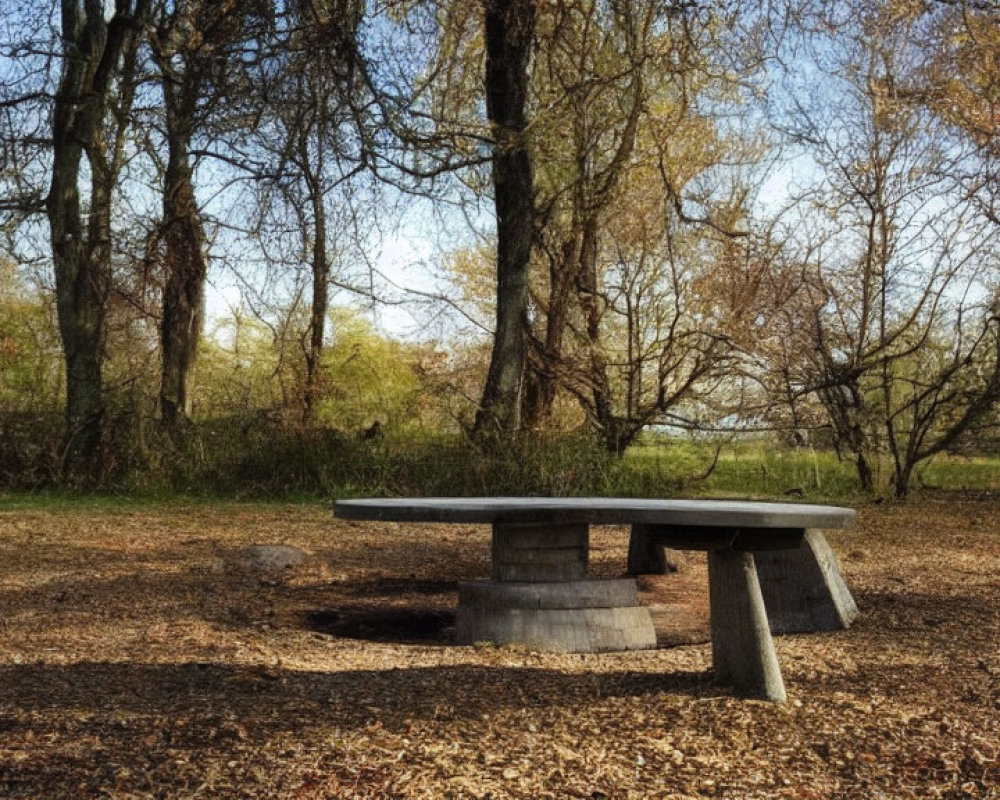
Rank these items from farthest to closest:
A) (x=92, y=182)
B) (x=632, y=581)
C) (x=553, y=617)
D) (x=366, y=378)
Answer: (x=366, y=378), (x=92, y=182), (x=632, y=581), (x=553, y=617)

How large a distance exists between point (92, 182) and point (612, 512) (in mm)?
9947

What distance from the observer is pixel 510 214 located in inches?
492

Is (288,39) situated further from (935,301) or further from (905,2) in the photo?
(935,301)

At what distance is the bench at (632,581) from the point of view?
418cm

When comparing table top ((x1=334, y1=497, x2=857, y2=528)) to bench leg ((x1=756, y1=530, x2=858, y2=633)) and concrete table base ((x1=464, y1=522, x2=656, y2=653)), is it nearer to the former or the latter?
concrete table base ((x1=464, y1=522, x2=656, y2=653))

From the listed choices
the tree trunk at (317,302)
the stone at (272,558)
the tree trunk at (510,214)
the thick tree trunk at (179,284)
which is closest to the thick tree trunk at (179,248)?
the thick tree trunk at (179,284)

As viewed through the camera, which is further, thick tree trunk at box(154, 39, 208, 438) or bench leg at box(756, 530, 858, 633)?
thick tree trunk at box(154, 39, 208, 438)

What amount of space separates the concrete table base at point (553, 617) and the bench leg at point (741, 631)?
106 cm

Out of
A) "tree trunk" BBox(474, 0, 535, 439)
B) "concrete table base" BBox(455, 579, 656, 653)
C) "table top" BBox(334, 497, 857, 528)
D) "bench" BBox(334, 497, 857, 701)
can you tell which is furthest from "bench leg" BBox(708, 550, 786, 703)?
"tree trunk" BBox(474, 0, 535, 439)

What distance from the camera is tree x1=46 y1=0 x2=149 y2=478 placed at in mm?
12625

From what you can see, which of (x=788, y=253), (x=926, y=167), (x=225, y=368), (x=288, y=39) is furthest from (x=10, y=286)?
(x=926, y=167)

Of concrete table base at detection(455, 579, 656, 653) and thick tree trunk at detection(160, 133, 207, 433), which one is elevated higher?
thick tree trunk at detection(160, 133, 207, 433)

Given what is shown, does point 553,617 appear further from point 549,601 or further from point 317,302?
point 317,302

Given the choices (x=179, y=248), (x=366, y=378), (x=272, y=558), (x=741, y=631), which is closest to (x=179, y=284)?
(x=179, y=248)
